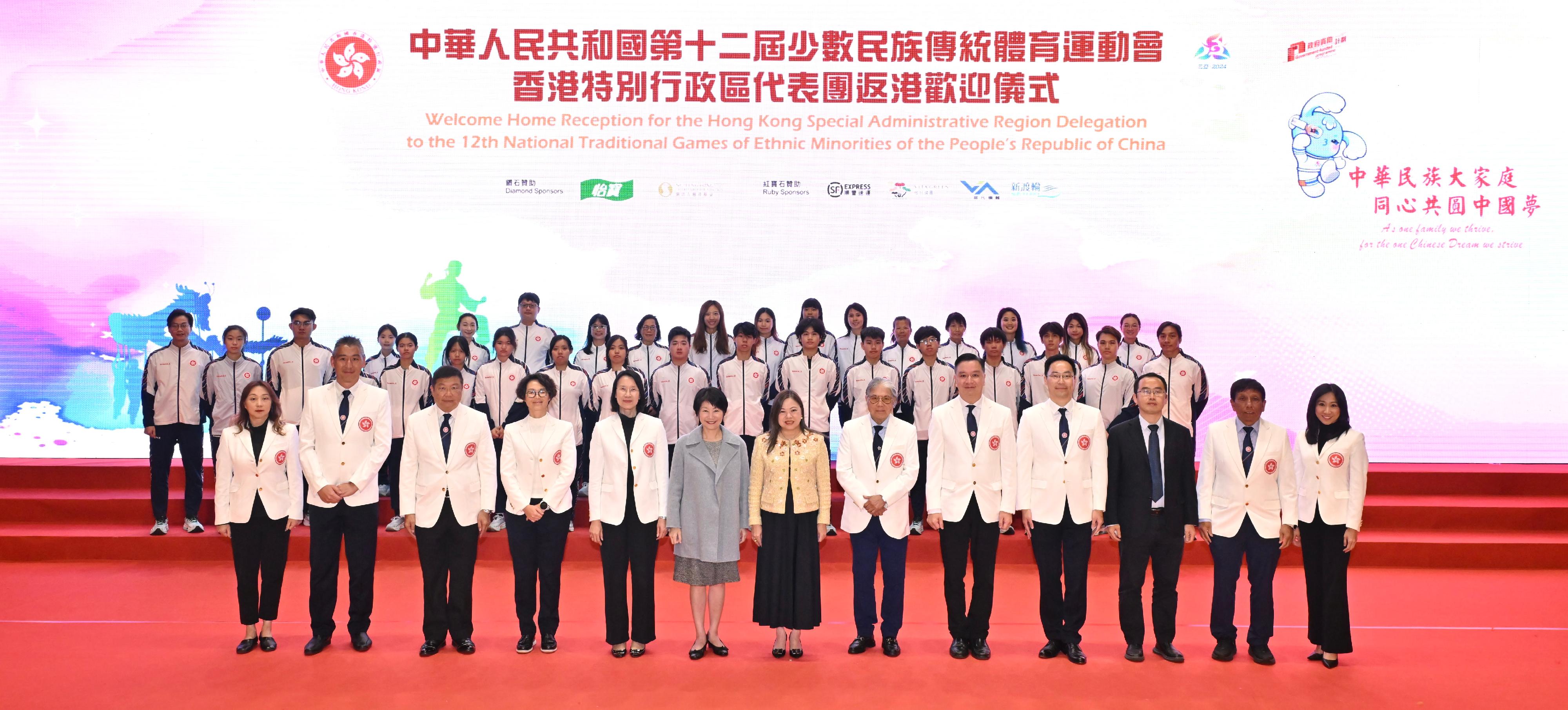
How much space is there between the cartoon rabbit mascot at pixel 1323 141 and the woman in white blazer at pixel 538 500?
5.43 m

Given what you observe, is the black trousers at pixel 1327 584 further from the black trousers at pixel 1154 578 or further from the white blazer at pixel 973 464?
the white blazer at pixel 973 464

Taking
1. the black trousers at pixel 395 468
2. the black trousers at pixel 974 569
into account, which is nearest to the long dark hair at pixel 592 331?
the black trousers at pixel 395 468

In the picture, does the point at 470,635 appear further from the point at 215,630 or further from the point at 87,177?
the point at 87,177

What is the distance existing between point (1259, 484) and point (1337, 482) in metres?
0.28

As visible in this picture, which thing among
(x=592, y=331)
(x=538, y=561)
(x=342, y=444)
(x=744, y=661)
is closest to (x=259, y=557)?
(x=342, y=444)

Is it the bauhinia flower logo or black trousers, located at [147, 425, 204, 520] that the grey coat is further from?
the bauhinia flower logo

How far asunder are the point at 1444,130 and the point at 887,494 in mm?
5287

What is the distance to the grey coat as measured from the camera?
390 centimetres

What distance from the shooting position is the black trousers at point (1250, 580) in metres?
3.90

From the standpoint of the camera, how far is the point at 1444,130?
6605mm

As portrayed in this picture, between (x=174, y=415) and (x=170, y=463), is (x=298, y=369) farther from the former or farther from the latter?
(x=170, y=463)

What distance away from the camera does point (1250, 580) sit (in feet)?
12.8

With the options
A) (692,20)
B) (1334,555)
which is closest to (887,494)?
(1334,555)

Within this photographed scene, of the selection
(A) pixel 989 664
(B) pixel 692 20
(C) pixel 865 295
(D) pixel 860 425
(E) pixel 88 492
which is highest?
(B) pixel 692 20
